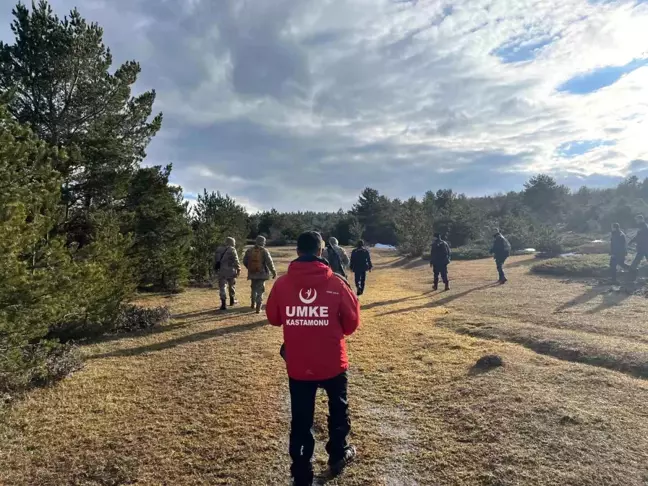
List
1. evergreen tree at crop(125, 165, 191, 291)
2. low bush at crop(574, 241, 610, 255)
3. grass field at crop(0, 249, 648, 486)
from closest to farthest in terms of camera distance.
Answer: grass field at crop(0, 249, 648, 486)
evergreen tree at crop(125, 165, 191, 291)
low bush at crop(574, 241, 610, 255)

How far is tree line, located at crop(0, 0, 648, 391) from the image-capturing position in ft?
16.8

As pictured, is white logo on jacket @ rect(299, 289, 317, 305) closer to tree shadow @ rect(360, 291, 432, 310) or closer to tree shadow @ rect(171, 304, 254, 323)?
tree shadow @ rect(171, 304, 254, 323)

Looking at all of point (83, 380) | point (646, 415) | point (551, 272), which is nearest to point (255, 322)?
point (83, 380)

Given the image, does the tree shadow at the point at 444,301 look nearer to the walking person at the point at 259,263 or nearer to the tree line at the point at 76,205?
the walking person at the point at 259,263

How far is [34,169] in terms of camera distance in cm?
584

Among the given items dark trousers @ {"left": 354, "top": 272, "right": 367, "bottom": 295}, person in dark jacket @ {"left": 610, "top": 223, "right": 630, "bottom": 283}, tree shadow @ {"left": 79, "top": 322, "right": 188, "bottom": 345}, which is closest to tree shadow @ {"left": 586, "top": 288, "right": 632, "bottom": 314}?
person in dark jacket @ {"left": 610, "top": 223, "right": 630, "bottom": 283}

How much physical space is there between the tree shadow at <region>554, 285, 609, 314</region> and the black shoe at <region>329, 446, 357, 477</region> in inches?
329

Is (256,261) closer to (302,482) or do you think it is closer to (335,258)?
(335,258)

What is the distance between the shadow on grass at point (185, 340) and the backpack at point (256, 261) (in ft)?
4.29

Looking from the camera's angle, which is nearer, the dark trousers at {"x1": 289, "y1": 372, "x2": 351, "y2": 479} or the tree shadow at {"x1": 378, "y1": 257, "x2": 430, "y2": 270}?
the dark trousers at {"x1": 289, "y1": 372, "x2": 351, "y2": 479}

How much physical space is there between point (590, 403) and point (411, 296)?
9.45 m

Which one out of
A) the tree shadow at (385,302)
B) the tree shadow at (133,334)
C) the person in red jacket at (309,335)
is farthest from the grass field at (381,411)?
the tree shadow at (385,302)

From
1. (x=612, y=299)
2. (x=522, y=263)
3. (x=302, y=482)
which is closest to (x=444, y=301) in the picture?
(x=612, y=299)

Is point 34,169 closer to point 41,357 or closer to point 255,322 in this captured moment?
point 41,357
